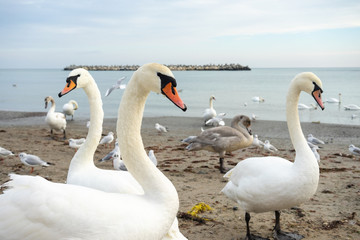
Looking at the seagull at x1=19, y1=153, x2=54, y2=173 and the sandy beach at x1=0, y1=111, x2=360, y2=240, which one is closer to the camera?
the sandy beach at x1=0, y1=111, x2=360, y2=240

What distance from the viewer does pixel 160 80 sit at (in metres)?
2.58

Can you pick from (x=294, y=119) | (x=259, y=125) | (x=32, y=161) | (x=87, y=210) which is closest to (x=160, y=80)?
(x=87, y=210)

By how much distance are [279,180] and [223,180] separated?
3.31 metres

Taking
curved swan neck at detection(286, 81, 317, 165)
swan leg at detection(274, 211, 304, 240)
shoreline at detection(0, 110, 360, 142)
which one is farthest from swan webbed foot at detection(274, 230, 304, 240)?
shoreline at detection(0, 110, 360, 142)

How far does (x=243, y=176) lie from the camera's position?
15.1 feet

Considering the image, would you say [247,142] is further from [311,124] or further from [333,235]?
[311,124]

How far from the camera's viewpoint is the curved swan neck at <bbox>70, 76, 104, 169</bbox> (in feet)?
14.0

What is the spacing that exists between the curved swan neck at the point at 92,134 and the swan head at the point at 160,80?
6.27 feet

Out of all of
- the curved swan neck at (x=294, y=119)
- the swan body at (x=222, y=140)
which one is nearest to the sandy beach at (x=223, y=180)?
the swan body at (x=222, y=140)

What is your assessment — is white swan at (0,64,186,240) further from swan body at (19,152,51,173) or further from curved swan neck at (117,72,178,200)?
swan body at (19,152,51,173)

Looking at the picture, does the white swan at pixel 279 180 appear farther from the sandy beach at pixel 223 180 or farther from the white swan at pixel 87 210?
the white swan at pixel 87 210

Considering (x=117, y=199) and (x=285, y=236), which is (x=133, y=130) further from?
(x=285, y=236)

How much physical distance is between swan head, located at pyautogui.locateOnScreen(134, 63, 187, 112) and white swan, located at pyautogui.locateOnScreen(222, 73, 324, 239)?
2.09 meters

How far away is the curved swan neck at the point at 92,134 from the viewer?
425 centimetres
